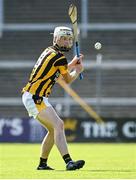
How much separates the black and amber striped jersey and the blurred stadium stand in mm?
15328

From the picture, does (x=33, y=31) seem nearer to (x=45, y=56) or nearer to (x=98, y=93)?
(x=98, y=93)

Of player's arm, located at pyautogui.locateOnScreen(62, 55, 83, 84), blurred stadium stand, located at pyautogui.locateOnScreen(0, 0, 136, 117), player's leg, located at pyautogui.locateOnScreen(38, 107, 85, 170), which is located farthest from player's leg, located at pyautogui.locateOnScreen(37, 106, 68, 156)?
blurred stadium stand, located at pyautogui.locateOnScreen(0, 0, 136, 117)

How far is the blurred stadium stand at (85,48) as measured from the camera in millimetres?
27188

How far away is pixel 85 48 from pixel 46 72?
1859cm

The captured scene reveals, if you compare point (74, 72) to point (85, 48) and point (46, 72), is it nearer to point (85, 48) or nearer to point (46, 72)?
point (46, 72)

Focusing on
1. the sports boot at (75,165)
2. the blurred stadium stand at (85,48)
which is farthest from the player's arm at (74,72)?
the blurred stadium stand at (85,48)

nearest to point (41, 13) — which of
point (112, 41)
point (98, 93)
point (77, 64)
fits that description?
point (112, 41)

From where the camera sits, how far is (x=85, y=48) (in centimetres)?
2903

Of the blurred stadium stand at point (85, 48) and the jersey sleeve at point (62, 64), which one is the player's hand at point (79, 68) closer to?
the jersey sleeve at point (62, 64)

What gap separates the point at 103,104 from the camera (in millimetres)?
26906

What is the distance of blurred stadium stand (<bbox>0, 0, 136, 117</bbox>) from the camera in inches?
1070

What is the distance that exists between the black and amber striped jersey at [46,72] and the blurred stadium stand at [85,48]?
15.3 m

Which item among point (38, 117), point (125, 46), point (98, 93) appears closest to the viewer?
point (38, 117)

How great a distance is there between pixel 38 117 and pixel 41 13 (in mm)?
20257
